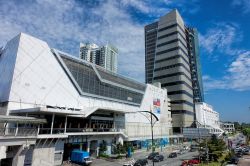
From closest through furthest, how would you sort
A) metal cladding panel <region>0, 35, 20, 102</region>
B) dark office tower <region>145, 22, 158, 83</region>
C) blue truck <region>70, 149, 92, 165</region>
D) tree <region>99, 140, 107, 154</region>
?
metal cladding panel <region>0, 35, 20, 102</region> < blue truck <region>70, 149, 92, 165</region> < tree <region>99, 140, 107, 154</region> < dark office tower <region>145, 22, 158, 83</region>

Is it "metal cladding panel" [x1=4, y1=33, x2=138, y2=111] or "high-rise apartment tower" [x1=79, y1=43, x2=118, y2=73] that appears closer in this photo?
"metal cladding panel" [x1=4, y1=33, x2=138, y2=111]

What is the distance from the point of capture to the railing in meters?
34.1

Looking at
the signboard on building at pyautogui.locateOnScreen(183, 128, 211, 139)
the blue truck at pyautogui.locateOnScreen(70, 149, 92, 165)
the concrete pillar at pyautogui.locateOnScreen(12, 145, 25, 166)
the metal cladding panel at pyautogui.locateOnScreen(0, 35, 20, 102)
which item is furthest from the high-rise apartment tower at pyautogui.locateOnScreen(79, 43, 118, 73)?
the concrete pillar at pyautogui.locateOnScreen(12, 145, 25, 166)

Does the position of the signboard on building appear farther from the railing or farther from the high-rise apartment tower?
the high-rise apartment tower

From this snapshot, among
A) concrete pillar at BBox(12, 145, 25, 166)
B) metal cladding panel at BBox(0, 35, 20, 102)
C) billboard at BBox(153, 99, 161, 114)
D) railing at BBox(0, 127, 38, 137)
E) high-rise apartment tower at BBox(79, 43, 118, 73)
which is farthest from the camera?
high-rise apartment tower at BBox(79, 43, 118, 73)

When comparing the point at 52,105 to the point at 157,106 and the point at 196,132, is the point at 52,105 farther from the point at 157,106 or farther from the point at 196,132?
the point at 157,106

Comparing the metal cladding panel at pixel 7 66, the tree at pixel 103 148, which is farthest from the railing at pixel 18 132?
the tree at pixel 103 148

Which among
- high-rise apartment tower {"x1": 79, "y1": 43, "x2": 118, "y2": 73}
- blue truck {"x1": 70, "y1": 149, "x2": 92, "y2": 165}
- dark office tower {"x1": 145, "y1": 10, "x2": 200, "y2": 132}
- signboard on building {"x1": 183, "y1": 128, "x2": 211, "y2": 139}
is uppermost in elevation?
high-rise apartment tower {"x1": 79, "y1": 43, "x2": 118, "y2": 73}

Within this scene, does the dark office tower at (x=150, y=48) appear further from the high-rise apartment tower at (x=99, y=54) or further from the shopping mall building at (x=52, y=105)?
the shopping mall building at (x=52, y=105)

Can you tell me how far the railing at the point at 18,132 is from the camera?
3406 centimetres

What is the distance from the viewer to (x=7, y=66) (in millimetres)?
47781

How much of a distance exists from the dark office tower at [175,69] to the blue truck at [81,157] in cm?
7649

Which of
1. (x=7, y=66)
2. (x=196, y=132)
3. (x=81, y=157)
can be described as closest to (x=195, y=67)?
(x=196, y=132)

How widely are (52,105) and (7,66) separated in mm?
13021
